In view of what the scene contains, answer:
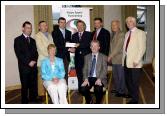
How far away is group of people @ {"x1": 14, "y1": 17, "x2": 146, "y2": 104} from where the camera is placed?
475 centimetres

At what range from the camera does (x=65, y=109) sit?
169 inches

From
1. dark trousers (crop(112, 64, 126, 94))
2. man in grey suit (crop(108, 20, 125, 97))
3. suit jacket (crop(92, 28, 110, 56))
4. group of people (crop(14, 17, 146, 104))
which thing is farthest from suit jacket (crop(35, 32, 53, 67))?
dark trousers (crop(112, 64, 126, 94))

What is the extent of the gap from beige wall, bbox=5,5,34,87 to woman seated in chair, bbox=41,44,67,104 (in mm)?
2219

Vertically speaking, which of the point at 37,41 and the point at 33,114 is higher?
the point at 37,41

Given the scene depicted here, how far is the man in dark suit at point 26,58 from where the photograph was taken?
5.11m

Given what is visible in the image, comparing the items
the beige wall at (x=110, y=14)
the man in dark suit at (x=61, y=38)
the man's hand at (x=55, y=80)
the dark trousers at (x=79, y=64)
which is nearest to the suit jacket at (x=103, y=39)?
the dark trousers at (x=79, y=64)

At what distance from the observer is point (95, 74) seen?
15.9 feet

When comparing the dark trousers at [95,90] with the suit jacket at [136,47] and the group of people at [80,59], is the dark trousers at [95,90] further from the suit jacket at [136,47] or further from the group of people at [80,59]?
the suit jacket at [136,47]

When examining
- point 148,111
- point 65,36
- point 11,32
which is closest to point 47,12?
point 11,32

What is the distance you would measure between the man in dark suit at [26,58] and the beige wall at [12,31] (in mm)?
1557

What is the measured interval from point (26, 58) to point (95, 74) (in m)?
1.22

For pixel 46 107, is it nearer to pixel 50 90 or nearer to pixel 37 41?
pixel 50 90

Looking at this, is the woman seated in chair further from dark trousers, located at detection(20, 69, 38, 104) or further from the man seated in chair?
dark trousers, located at detection(20, 69, 38, 104)

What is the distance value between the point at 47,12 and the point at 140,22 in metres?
5.40
